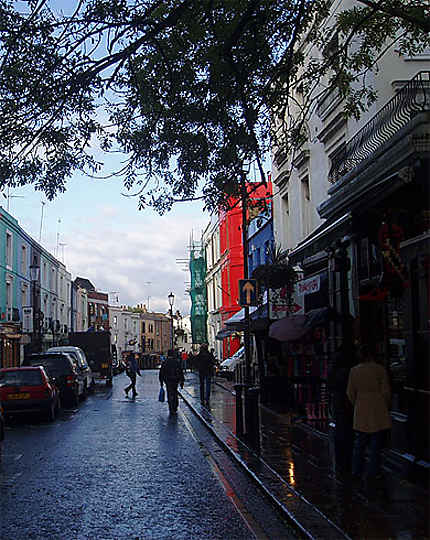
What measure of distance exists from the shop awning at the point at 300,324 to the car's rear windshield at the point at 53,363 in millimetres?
8951

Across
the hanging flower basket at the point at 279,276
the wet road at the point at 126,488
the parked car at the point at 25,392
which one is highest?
the hanging flower basket at the point at 279,276

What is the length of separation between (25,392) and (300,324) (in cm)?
718

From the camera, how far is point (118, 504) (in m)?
8.44

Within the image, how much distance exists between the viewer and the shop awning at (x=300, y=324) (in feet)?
47.8

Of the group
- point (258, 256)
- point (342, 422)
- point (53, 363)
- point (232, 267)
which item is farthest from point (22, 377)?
point (232, 267)

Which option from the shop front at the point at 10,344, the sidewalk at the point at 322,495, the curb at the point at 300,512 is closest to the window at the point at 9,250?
the shop front at the point at 10,344

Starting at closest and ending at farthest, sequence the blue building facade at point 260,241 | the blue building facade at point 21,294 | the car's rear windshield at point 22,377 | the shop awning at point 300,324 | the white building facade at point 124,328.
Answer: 1. the shop awning at point 300,324
2. the car's rear windshield at point 22,377
3. the blue building facade at point 260,241
4. the blue building facade at point 21,294
5. the white building facade at point 124,328

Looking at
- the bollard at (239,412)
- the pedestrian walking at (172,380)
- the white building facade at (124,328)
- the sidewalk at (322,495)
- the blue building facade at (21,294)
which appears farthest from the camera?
the white building facade at (124,328)

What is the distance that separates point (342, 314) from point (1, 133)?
7659 millimetres

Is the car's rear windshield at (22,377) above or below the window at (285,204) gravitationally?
below

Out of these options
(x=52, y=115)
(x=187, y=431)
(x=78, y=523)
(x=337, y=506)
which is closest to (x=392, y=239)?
(x=337, y=506)

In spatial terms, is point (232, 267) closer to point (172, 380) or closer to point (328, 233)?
point (172, 380)

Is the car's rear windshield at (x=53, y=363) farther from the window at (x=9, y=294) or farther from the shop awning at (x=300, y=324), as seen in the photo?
the window at (x=9, y=294)

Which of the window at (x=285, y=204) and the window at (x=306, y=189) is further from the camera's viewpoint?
the window at (x=285, y=204)
